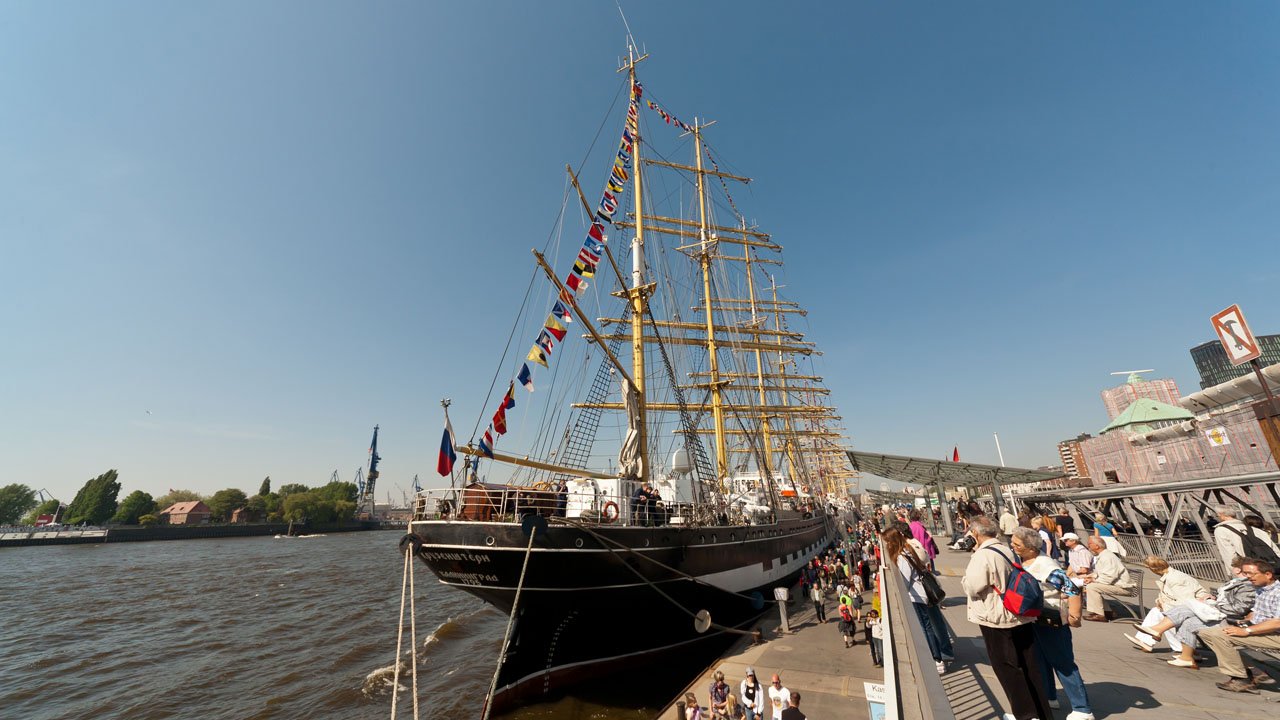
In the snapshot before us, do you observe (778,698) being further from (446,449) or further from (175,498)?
(175,498)

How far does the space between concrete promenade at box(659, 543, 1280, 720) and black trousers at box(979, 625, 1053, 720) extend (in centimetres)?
64

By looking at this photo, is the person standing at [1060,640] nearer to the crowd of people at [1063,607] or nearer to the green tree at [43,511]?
the crowd of people at [1063,607]

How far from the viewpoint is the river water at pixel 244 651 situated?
41.3 ft

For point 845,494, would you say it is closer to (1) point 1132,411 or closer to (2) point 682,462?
(1) point 1132,411

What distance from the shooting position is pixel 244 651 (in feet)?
58.1

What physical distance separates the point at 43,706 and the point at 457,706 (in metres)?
12.2

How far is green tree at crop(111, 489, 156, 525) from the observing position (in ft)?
255

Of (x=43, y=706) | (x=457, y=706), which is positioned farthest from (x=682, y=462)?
(x=43, y=706)

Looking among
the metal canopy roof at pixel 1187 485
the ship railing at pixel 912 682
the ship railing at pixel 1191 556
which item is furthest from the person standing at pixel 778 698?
the metal canopy roof at pixel 1187 485

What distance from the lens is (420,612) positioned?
25516 mm

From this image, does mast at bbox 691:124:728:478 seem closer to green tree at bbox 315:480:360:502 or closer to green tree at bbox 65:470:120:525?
green tree at bbox 315:480:360:502

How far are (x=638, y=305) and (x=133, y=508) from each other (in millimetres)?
110343

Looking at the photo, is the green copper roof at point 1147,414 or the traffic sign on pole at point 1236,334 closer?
the traffic sign on pole at point 1236,334

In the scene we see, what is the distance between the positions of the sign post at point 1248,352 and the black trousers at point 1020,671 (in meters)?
11.3
